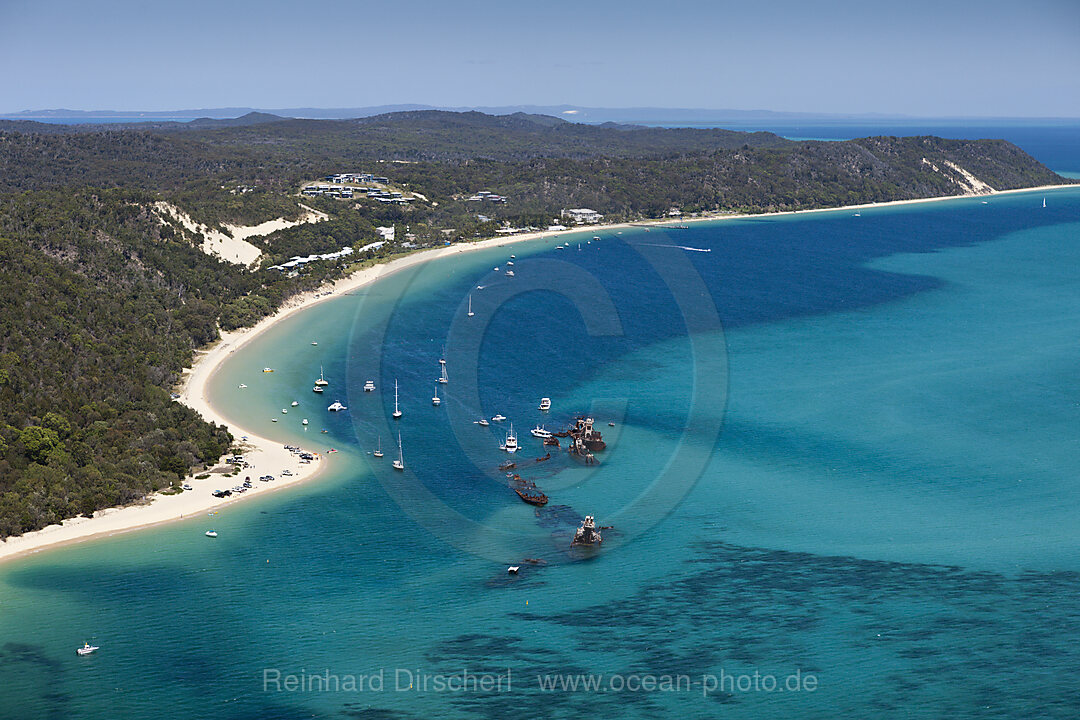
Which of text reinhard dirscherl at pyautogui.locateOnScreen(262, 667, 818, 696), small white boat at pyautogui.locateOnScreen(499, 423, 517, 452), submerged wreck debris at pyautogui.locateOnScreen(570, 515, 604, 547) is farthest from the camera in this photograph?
small white boat at pyautogui.locateOnScreen(499, 423, 517, 452)

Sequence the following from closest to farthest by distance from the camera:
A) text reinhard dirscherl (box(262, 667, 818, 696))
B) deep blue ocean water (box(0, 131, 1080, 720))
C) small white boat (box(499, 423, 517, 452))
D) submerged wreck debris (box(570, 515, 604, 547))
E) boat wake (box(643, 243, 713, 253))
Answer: text reinhard dirscherl (box(262, 667, 818, 696))
deep blue ocean water (box(0, 131, 1080, 720))
submerged wreck debris (box(570, 515, 604, 547))
small white boat (box(499, 423, 517, 452))
boat wake (box(643, 243, 713, 253))

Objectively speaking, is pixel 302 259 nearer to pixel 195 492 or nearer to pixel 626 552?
pixel 195 492

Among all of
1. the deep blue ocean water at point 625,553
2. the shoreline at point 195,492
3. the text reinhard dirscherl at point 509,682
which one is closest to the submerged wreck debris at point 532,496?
the deep blue ocean water at point 625,553

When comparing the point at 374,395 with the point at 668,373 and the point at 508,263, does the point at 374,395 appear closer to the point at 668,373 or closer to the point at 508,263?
the point at 668,373

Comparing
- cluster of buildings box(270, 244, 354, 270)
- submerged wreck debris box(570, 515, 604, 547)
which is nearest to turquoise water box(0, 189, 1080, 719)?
submerged wreck debris box(570, 515, 604, 547)

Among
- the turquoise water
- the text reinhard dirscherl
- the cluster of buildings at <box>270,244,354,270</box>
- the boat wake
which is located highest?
the boat wake

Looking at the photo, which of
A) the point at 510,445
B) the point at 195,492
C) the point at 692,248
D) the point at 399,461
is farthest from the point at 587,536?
the point at 692,248

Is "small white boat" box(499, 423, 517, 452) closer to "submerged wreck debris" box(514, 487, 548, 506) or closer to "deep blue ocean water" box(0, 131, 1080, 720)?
"deep blue ocean water" box(0, 131, 1080, 720)
